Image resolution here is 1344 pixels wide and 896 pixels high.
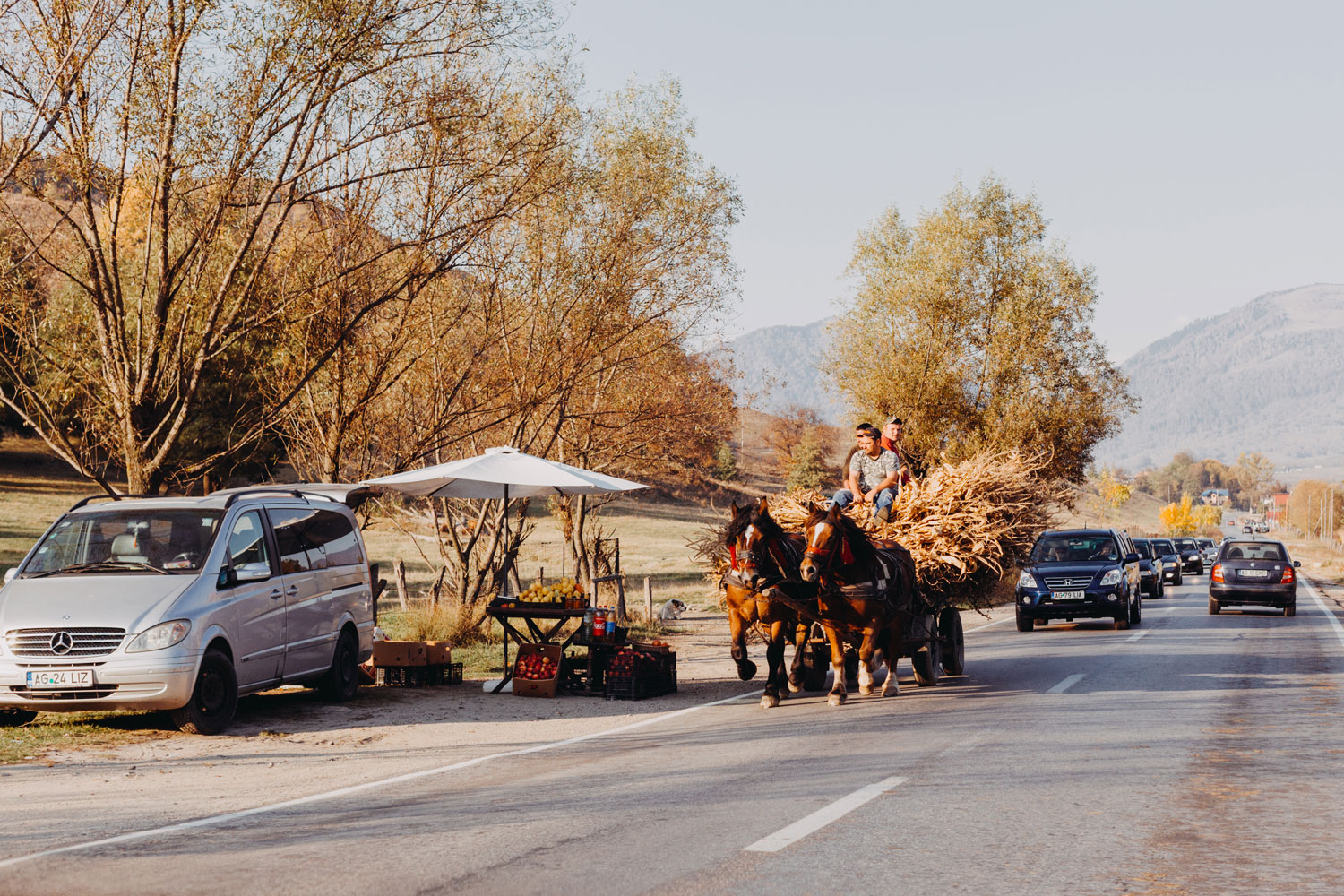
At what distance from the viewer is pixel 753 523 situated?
1287 centimetres

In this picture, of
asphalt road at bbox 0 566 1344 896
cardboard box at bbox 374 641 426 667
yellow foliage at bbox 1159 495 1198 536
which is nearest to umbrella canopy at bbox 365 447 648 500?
cardboard box at bbox 374 641 426 667

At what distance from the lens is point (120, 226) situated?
730 inches

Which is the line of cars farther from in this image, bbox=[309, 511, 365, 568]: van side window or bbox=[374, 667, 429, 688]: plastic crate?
bbox=[309, 511, 365, 568]: van side window

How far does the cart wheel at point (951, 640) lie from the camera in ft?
51.0

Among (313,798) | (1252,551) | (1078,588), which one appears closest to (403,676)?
(313,798)

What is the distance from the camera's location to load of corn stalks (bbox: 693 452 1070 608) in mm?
14289

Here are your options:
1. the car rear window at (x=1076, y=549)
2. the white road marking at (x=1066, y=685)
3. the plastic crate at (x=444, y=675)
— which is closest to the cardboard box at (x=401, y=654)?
the plastic crate at (x=444, y=675)

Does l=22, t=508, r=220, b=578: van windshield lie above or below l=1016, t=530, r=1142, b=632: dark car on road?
above

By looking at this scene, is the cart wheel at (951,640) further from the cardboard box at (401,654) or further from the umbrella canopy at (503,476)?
the cardboard box at (401,654)

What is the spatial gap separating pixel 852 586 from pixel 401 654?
6034 mm

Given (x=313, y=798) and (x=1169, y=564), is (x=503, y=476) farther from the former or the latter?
(x=1169, y=564)

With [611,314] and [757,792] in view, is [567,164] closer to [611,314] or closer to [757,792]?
[611,314]

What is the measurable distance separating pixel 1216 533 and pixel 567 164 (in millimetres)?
174267

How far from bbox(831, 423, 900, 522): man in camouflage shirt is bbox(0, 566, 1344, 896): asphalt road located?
2628 millimetres
